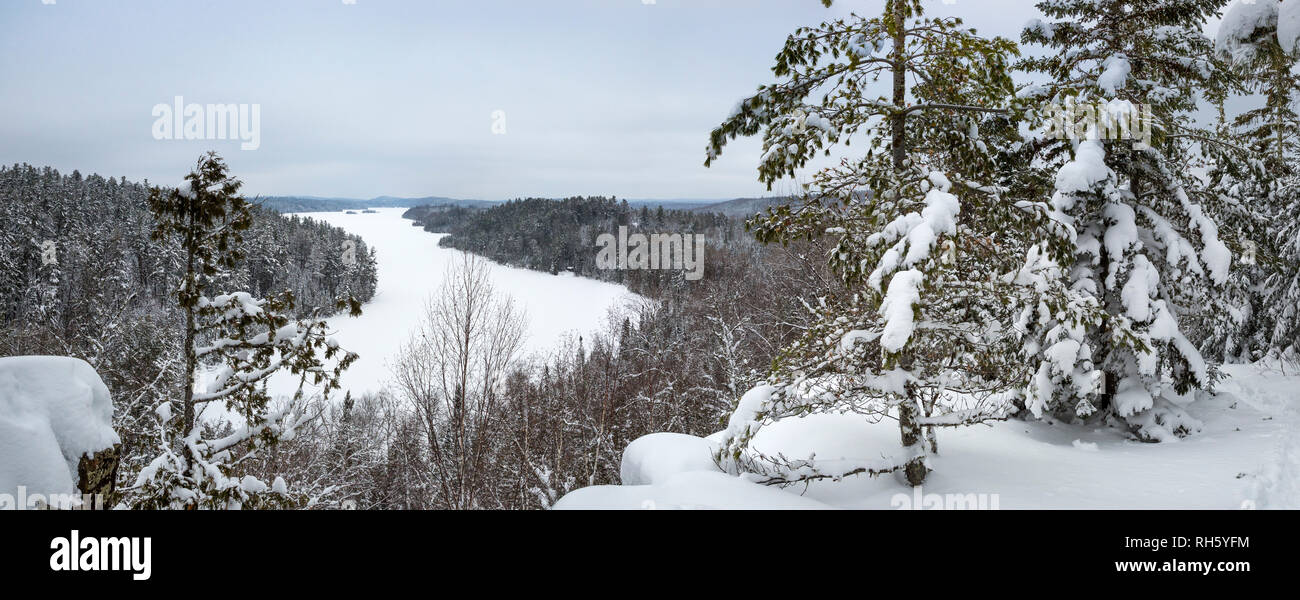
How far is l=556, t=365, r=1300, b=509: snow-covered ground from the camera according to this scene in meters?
5.55

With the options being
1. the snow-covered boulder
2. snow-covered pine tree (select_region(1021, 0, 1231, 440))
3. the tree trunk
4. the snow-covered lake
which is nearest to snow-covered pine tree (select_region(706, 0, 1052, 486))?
the tree trunk

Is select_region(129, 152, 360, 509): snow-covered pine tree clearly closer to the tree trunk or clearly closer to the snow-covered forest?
the snow-covered forest

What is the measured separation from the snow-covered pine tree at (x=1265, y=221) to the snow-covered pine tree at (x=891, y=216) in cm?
617

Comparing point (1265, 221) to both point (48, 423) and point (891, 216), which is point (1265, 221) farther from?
point (48, 423)

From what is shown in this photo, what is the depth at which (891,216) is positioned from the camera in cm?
552

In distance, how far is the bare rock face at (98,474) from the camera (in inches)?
179

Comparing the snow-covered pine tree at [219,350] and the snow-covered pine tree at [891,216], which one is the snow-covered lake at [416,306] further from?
the snow-covered pine tree at [891,216]

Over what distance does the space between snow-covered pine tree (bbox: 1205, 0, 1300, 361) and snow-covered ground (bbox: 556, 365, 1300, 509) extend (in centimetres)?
322

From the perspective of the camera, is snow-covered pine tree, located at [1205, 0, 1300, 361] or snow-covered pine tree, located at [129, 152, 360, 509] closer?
snow-covered pine tree, located at [129, 152, 360, 509]

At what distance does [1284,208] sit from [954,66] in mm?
16303

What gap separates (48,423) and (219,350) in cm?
261
